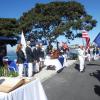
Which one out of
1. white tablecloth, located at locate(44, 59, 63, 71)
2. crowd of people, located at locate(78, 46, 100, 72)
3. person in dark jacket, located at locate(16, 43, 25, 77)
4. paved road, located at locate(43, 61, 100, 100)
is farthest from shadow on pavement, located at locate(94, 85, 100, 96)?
white tablecloth, located at locate(44, 59, 63, 71)

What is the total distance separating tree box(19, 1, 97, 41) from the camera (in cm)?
3756

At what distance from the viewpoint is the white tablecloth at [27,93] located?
5.31 meters

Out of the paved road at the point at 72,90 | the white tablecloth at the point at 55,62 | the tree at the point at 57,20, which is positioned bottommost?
the paved road at the point at 72,90

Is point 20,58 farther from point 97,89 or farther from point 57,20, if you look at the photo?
point 57,20

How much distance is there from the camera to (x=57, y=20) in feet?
125

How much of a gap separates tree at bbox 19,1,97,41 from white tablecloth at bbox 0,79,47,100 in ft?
99.0

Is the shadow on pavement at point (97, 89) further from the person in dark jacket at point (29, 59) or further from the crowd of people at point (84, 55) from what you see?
the crowd of people at point (84, 55)

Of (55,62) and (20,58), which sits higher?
(20,58)

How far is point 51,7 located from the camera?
39219 mm

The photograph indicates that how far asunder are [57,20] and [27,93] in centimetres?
3233

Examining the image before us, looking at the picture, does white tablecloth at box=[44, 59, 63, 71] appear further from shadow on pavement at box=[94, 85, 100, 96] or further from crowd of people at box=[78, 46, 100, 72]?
shadow on pavement at box=[94, 85, 100, 96]

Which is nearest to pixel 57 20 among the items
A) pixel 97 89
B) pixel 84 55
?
pixel 84 55

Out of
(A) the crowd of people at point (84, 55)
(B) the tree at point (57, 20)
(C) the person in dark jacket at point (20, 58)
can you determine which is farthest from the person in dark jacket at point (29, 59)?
Result: (B) the tree at point (57, 20)

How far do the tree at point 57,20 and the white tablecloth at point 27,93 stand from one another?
30.2 m
